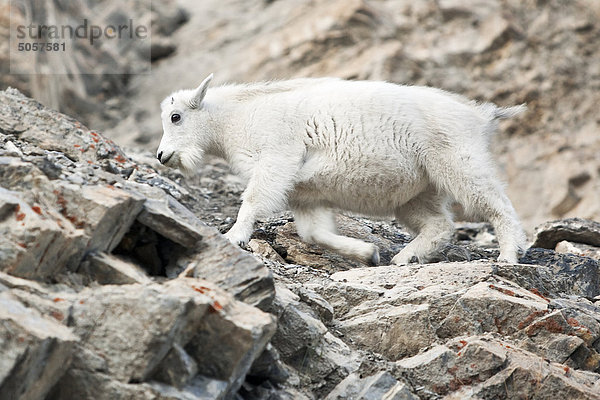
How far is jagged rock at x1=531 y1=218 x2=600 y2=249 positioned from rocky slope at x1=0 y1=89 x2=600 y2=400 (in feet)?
4.31

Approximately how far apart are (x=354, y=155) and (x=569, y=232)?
10.3 ft

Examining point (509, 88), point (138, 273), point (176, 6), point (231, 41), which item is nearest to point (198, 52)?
point (231, 41)

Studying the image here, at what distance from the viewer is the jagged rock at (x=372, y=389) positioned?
5.61 metres

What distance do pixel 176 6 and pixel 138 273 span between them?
1610cm

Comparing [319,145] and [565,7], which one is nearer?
[319,145]

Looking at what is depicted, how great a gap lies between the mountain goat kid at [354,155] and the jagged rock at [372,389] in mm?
2310

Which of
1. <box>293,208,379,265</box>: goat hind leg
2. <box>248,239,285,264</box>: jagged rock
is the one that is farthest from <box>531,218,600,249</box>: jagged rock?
<box>248,239,285,264</box>: jagged rock

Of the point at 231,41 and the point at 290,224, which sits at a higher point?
the point at 231,41

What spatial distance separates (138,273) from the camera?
5.32 meters

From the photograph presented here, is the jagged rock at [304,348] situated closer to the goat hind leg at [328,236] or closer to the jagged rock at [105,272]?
the jagged rock at [105,272]

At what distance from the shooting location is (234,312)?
4988 mm

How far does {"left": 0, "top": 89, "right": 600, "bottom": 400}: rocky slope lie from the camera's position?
4.59 meters

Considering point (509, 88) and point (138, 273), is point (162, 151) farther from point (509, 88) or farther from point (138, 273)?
point (509, 88)

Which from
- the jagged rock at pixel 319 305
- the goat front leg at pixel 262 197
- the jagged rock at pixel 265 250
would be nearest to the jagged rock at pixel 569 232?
the goat front leg at pixel 262 197
